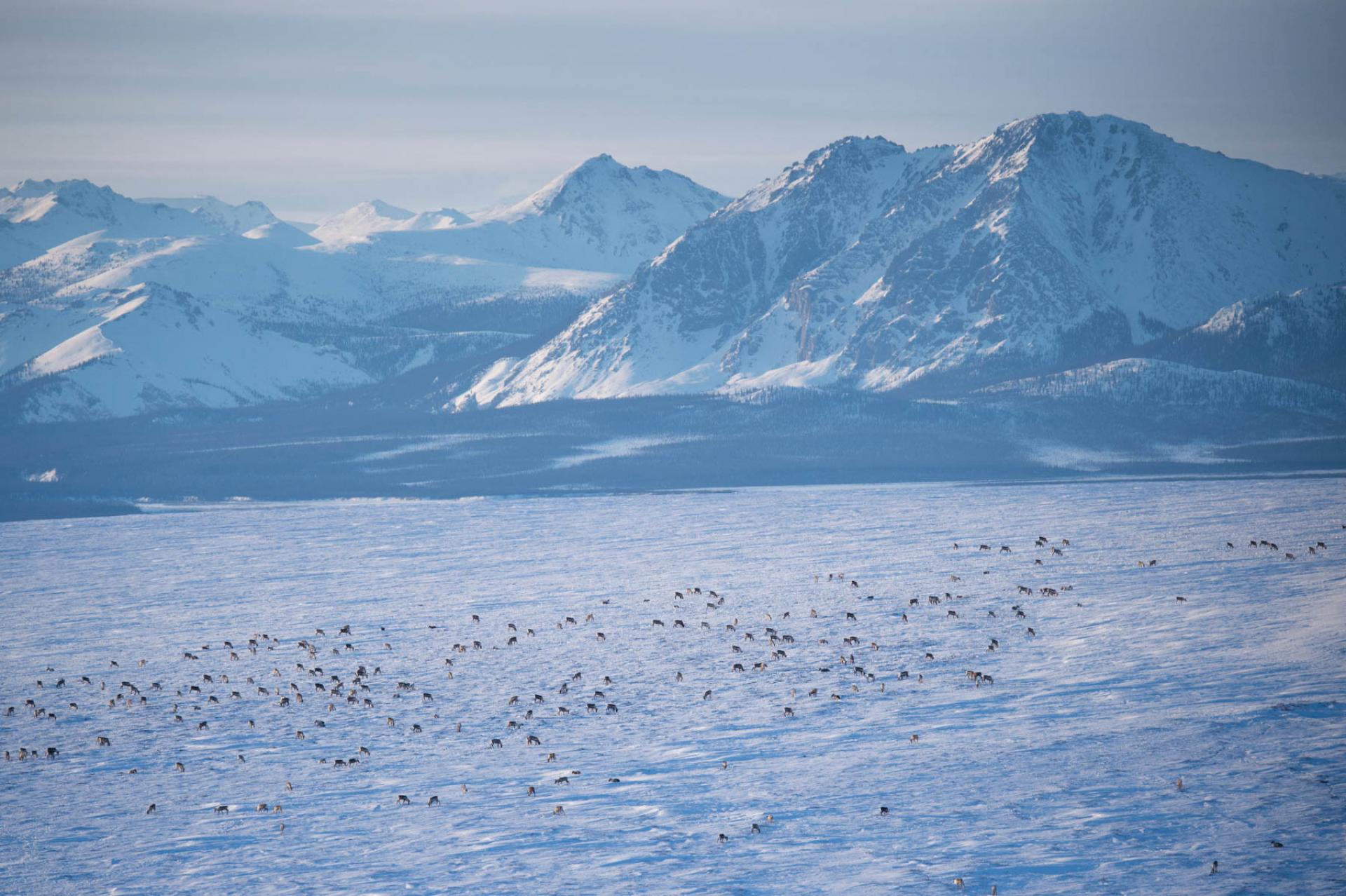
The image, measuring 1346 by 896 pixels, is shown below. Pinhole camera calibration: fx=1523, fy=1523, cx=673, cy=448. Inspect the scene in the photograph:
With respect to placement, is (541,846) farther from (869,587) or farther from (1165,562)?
(1165,562)

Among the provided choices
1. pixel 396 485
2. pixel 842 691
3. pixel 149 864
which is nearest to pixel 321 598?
pixel 842 691

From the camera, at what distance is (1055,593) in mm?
67000

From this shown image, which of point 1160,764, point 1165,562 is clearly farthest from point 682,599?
point 1160,764

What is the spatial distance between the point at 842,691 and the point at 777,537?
4667 cm

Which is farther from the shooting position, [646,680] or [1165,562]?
[1165,562]

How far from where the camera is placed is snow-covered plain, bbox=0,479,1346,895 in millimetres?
36625

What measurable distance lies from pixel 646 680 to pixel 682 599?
16360mm

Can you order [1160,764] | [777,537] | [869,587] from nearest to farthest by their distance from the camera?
1. [1160,764]
2. [869,587]
3. [777,537]

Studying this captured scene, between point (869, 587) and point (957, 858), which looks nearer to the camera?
point (957, 858)

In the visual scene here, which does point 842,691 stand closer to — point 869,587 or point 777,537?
point 869,587

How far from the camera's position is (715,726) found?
4769 cm

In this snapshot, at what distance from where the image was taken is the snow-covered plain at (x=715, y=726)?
36.6m

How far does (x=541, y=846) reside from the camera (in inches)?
1492

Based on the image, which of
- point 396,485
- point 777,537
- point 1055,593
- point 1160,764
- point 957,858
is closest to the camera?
point 957,858
